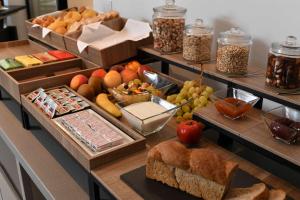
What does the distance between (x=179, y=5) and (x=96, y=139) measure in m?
0.81

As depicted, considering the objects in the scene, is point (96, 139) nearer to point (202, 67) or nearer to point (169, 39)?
point (202, 67)

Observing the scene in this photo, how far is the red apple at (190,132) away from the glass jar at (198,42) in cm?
32

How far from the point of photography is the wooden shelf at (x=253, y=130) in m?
0.82

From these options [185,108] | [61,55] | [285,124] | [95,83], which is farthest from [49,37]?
[285,124]

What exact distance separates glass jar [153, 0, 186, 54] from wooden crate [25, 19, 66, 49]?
0.56m

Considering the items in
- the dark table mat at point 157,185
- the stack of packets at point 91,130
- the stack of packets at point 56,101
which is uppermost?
the stack of packets at point 56,101

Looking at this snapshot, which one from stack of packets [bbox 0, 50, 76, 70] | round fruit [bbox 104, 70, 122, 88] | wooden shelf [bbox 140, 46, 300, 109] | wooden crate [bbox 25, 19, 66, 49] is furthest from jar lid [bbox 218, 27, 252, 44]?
wooden crate [bbox 25, 19, 66, 49]

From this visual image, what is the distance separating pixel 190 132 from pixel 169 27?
A: 52cm

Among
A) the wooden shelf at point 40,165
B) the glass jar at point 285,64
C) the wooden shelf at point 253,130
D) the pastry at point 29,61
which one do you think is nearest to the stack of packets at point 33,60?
the pastry at point 29,61

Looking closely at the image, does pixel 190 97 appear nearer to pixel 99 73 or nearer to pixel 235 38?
pixel 235 38

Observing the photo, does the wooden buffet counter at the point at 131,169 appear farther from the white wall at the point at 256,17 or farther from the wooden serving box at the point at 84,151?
the white wall at the point at 256,17

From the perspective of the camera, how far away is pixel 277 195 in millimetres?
757

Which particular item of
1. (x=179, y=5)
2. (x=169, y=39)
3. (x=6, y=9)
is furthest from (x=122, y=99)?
(x=6, y=9)

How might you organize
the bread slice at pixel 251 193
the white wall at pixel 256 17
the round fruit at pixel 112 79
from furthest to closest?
1. the round fruit at pixel 112 79
2. the white wall at pixel 256 17
3. the bread slice at pixel 251 193
